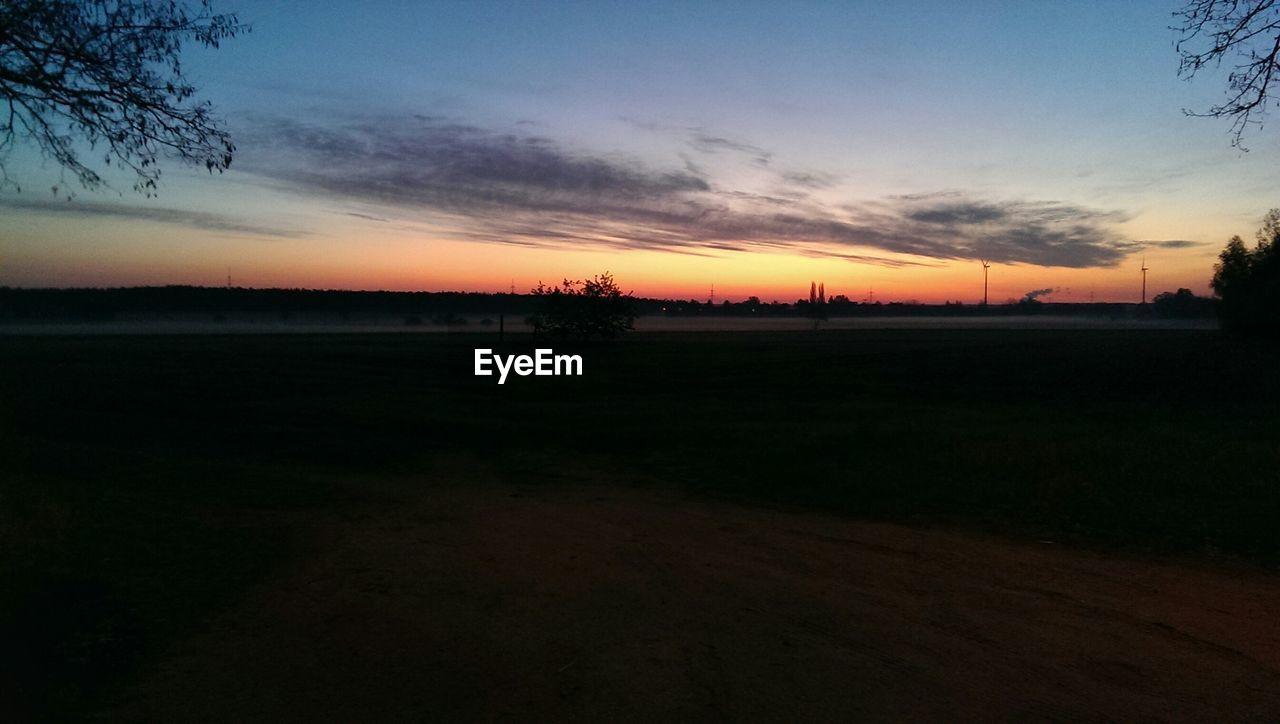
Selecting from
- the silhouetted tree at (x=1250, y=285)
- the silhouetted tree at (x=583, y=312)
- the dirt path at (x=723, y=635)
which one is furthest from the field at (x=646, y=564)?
the silhouetted tree at (x=583, y=312)

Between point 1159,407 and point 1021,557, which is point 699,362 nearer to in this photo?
point 1159,407

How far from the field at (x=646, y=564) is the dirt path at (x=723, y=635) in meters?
0.03

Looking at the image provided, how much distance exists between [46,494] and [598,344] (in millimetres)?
48226

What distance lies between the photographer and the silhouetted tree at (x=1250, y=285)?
1185 inches

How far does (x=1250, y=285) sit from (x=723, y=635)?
36149 mm

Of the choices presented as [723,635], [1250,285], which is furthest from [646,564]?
[1250,285]

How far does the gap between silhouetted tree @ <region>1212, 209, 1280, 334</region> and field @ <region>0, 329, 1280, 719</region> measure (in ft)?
48.7

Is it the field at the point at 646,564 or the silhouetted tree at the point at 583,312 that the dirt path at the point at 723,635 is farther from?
the silhouetted tree at the point at 583,312

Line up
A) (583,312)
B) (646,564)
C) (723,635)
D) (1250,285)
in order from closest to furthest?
(723,635) < (646,564) < (1250,285) < (583,312)

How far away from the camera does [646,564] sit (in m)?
8.34

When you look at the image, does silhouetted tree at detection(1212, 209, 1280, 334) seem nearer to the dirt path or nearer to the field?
the field

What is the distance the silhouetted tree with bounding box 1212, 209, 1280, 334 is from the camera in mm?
30094

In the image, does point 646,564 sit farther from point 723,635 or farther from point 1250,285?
point 1250,285

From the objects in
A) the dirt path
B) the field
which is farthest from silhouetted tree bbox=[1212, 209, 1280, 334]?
the dirt path
